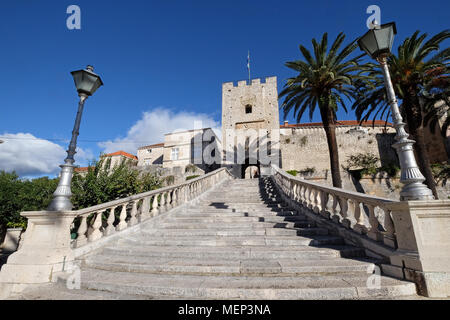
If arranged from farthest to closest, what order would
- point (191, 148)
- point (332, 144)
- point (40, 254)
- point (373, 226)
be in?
1. point (191, 148)
2. point (332, 144)
3. point (373, 226)
4. point (40, 254)

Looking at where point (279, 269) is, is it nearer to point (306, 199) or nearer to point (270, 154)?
point (306, 199)

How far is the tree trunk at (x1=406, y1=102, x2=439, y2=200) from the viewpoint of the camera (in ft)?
30.7

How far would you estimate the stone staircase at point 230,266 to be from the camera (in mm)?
2545

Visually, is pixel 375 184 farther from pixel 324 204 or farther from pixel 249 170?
pixel 249 170

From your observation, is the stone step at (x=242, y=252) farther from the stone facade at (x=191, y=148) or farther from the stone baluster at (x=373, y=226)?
the stone facade at (x=191, y=148)

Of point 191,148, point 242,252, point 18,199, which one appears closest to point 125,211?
point 242,252

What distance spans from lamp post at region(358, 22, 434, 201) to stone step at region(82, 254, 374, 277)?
4.04 ft

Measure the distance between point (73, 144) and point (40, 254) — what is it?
1964 millimetres

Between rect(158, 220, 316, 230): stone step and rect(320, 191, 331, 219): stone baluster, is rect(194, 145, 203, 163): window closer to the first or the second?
rect(158, 220, 316, 230): stone step

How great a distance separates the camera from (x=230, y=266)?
3168 mm

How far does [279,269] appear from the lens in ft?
9.87

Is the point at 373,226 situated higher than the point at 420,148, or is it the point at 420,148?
the point at 420,148

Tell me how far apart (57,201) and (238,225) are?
381cm
